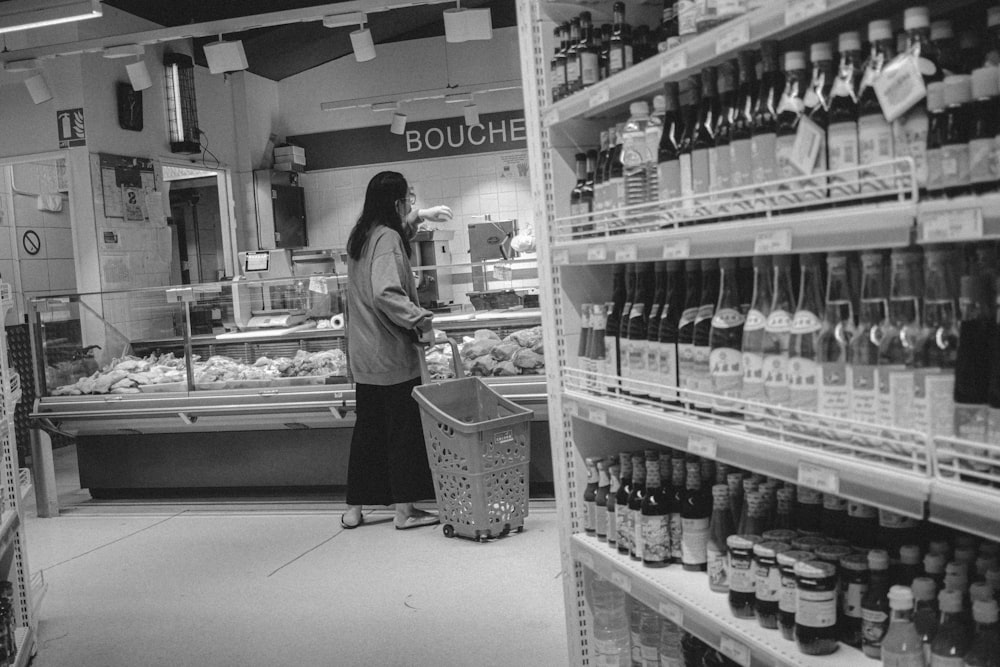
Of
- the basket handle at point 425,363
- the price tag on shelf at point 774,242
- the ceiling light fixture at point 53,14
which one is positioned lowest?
the basket handle at point 425,363

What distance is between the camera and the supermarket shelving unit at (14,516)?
11.2 ft

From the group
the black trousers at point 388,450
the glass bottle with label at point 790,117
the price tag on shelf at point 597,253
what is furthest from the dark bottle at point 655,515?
the black trousers at point 388,450

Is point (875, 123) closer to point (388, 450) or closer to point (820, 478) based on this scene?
point (820, 478)

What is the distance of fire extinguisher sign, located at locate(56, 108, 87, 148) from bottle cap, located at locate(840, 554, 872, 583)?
303 inches

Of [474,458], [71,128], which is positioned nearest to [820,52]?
[474,458]

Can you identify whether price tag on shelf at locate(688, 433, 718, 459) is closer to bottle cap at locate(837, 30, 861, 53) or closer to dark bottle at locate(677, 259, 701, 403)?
dark bottle at locate(677, 259, 701, 403)

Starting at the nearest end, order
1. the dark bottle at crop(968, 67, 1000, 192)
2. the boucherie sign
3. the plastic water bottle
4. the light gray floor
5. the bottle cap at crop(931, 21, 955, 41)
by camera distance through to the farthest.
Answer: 1. the dark bottle at crop(968, 67, 1000, 192)
2. the bottle cap at crop(931, 21, 955, 41)
3. the plastic water bottle
4. the light gray floor
5. the boucherie sign

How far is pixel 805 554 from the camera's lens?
6.38ft

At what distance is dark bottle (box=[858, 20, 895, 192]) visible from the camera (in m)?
1.66

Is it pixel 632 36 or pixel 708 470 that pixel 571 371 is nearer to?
pixel 708 470

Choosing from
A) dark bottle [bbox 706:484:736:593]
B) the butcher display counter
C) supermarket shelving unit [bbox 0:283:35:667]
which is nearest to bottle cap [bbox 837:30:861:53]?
dark bottle [bbox 706:484:736:593]

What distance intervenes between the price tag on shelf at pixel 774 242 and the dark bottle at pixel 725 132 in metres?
0.26

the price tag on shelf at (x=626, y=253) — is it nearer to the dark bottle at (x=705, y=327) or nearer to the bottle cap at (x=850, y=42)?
the dark bottle at (x=705, y=327)

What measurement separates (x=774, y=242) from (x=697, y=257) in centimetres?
27
